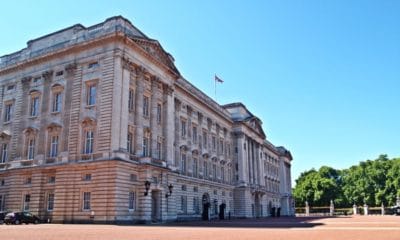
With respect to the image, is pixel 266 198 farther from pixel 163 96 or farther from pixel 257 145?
pixel 163 96

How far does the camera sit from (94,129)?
38.9 m

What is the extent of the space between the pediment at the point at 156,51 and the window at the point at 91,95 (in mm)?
6559

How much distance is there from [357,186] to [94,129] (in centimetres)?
9209

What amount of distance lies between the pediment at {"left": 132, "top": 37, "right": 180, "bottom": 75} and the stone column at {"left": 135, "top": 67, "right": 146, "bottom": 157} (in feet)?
8.71

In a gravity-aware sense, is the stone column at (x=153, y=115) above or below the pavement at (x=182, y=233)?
above

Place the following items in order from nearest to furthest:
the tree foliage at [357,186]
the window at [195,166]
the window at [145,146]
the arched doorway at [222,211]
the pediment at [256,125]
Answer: the window at [145,146], the window at [195,166], the arched doorway at [222,211], the pediment at [256,125], the tree foliage at [357,186]

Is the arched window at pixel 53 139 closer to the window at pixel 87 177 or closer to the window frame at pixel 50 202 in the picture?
the window frame at pixel 50 202

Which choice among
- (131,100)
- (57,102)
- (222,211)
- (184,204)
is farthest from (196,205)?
(57,102)

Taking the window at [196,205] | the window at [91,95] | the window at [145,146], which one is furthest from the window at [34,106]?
the window at [196,205]

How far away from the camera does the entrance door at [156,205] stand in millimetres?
41719

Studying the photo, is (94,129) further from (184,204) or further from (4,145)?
(184,204)

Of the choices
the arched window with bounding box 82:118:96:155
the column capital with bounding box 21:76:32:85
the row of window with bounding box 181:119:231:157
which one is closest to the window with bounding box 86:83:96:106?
the arched window with bounding box 82:118:96:155

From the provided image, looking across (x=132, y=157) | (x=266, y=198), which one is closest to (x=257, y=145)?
(x=266, y=198)

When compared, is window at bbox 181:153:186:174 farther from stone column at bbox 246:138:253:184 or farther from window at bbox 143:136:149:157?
stone column at bbox 246:138:253:184
